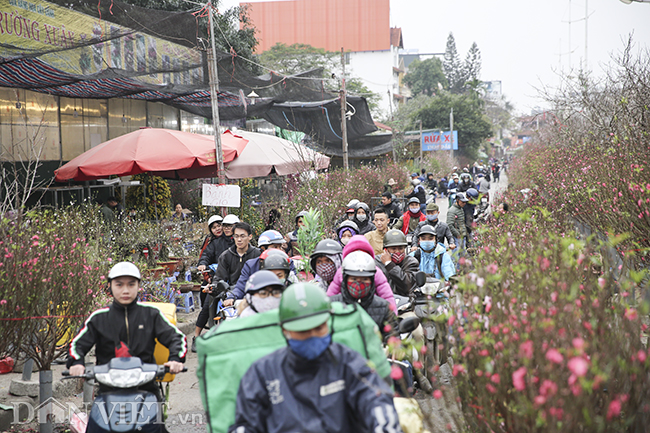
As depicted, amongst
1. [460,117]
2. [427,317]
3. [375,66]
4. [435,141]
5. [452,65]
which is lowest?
[427,317]

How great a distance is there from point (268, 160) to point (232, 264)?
6967mm

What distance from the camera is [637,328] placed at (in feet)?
9.74

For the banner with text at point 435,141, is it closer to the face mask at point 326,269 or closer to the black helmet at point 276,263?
the face mask at point 326,269

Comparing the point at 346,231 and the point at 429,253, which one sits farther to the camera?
the point at 346,231

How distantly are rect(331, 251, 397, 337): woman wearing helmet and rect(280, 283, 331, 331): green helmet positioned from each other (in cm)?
185

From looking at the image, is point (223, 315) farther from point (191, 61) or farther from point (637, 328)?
point (191, 61)

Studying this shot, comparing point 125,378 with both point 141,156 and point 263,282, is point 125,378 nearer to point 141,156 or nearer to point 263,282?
point 263,282

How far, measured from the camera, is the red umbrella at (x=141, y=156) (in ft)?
36.9

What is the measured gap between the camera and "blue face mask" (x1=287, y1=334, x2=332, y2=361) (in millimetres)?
2711

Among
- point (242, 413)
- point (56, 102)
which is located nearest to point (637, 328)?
point (242, 413)

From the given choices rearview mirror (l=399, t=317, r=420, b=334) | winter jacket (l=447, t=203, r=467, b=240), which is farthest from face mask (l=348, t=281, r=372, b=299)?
winter jacket (l=447, t=203, r=467, b=240)

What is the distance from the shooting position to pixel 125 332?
4.09 m

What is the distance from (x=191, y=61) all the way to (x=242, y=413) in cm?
1121

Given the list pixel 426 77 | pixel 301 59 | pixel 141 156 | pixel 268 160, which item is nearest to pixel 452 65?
pixel 426 77
